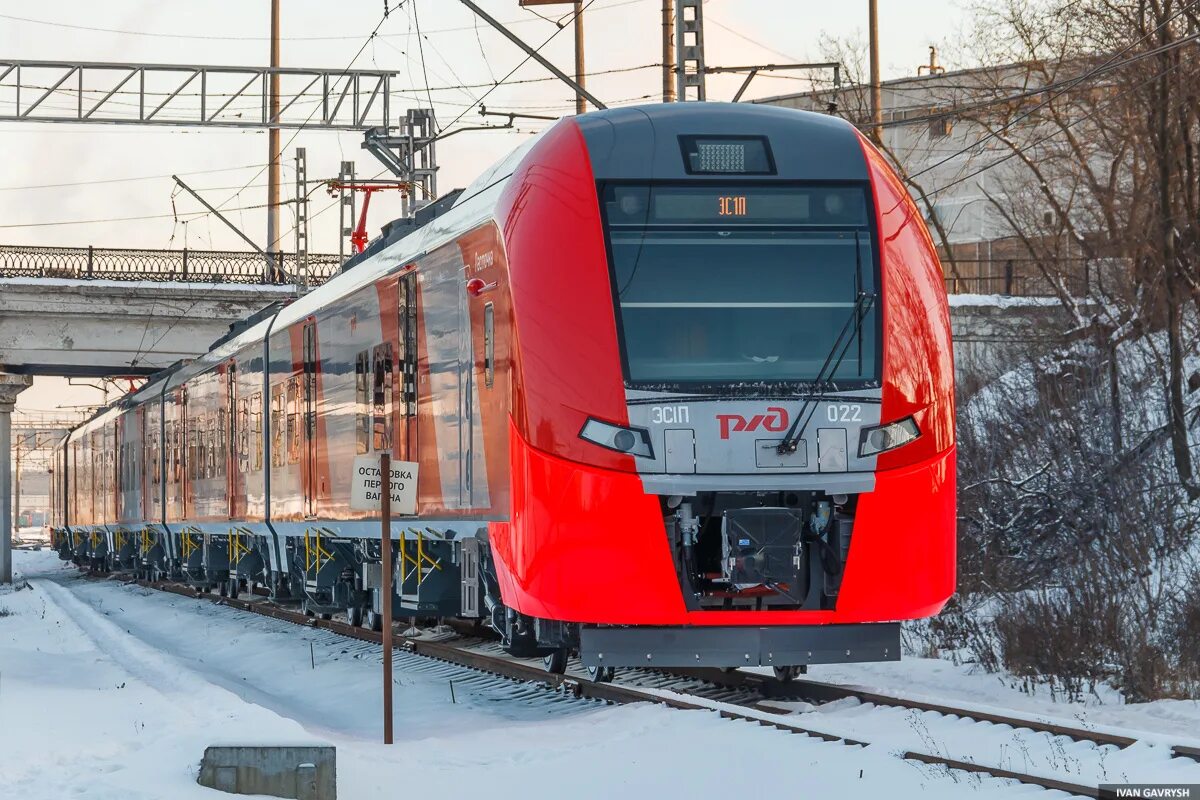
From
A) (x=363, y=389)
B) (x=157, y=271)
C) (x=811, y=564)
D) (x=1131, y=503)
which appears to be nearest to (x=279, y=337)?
(x=363, y=389)

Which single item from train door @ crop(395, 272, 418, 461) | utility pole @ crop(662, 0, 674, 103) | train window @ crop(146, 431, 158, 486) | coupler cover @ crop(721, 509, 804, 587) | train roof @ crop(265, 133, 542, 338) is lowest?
coupler cover @ crop(721, 509, 804, 587)

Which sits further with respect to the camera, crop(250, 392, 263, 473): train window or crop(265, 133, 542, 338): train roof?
crop(250, 392, 263, 473): train window

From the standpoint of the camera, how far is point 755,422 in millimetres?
10047

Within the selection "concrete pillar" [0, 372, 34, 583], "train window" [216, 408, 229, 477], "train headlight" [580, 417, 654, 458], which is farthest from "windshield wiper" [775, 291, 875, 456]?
"concrete pillar" [0, 372, 34, 583]

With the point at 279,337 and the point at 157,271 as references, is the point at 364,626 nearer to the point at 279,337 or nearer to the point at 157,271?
the point at 279,337

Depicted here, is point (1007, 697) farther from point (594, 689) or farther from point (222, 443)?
point (222, 443)

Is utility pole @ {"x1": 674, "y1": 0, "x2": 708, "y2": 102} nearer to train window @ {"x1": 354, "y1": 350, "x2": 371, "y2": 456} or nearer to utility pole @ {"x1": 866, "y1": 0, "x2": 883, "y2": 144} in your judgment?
train window @ {"x1": 354, "y1": 350, "x2": 371, "y2": 456}

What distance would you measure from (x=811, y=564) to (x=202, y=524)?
54.8 feet

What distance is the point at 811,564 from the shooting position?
33.6 feet

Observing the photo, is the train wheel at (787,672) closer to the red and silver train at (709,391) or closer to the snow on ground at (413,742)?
the snow on ground at (413,742)

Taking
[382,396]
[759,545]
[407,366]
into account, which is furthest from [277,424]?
[759,545]

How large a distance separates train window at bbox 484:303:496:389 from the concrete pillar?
105ft

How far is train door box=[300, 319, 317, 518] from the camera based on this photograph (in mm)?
17500

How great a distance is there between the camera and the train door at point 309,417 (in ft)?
57.4
